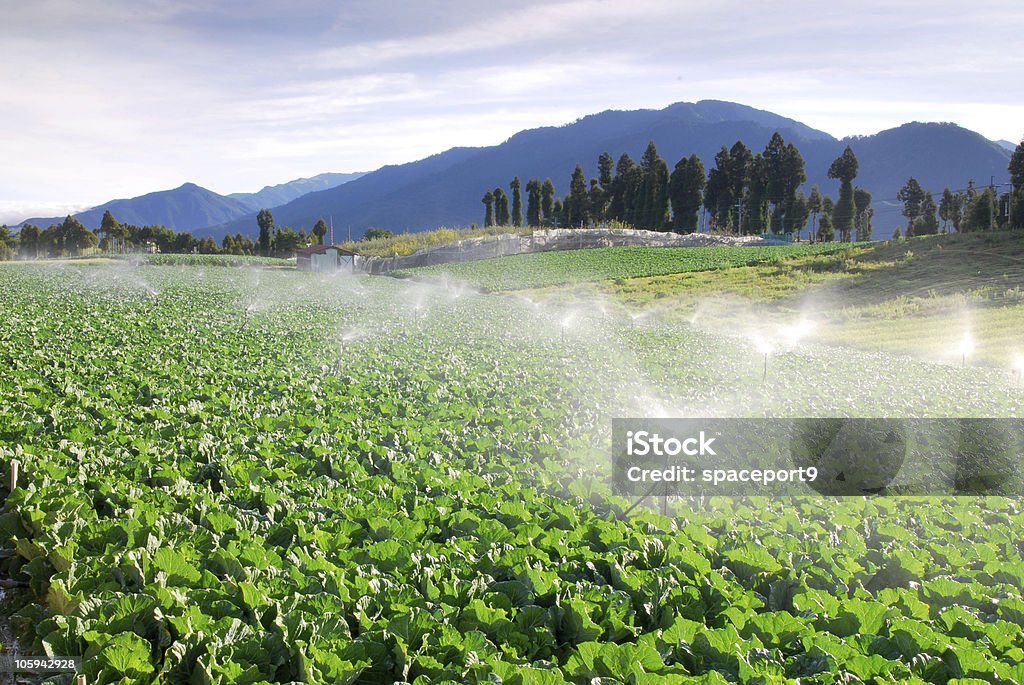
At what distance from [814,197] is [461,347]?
103 m

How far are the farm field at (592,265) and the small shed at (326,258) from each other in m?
12.2

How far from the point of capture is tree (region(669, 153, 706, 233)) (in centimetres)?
9019

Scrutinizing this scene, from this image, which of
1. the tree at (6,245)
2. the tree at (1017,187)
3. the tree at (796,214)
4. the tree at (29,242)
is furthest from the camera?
the tree at (29,242)

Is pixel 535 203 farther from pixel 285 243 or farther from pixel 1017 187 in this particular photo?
pixel 1017 187

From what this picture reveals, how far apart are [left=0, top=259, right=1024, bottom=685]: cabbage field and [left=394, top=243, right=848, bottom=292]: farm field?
44.8m

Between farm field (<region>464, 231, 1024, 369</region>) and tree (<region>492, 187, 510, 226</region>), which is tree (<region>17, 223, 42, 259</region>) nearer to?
tree (<region>492, 187, 510, 226</region>)

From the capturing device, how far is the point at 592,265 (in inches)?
2490

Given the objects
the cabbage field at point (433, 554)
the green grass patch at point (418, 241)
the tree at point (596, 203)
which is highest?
the tree at point (596, 203)

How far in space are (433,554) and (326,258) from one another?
78556 millimetres

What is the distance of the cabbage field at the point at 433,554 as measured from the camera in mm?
3707

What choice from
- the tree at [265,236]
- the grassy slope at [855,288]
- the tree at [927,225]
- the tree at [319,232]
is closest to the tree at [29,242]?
the tree at [265,236]

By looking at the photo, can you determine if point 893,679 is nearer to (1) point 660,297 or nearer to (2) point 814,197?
(1) point 660,297

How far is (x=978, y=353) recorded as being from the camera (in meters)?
27.8

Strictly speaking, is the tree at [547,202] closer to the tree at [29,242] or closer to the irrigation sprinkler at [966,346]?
the tree at [29,242]
